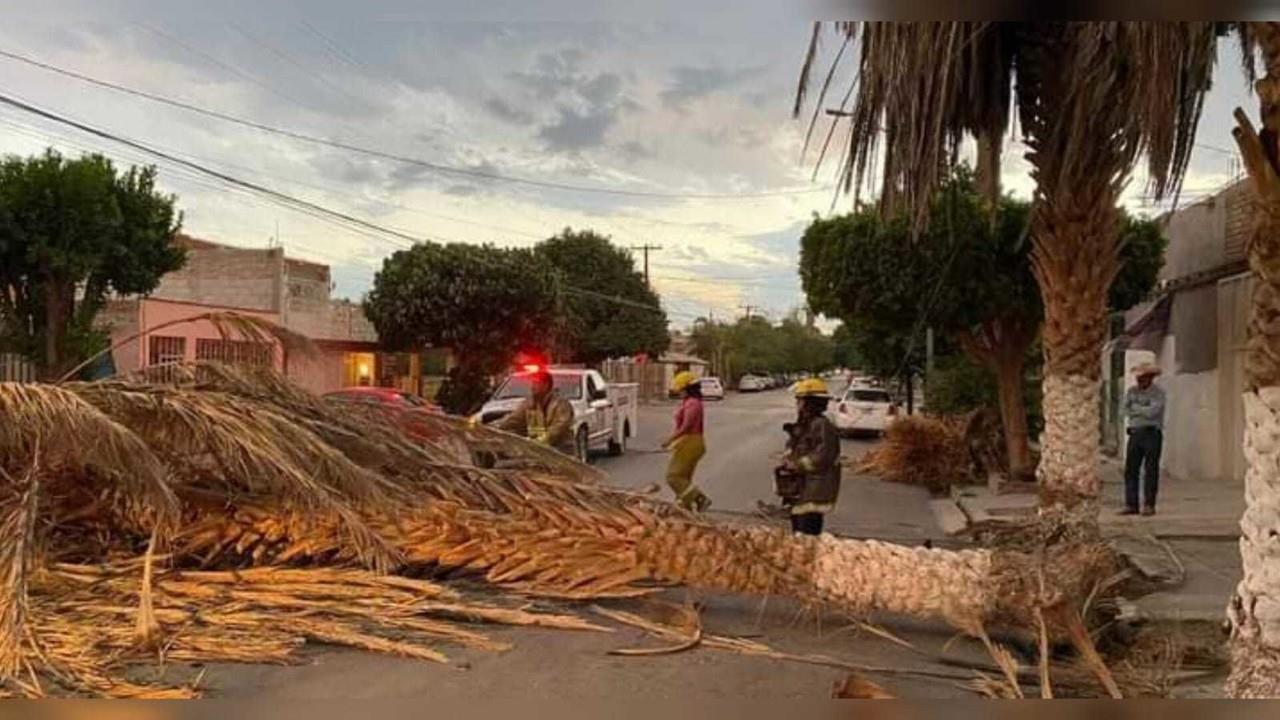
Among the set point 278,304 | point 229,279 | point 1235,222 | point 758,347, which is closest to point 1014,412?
point 1235,222

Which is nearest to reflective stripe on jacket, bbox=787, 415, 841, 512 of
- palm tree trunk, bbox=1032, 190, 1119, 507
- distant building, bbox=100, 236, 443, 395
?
palm tree trunk, bbox=1032, 190, 1119, 507

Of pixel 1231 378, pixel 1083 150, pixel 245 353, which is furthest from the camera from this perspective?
pixel 1231 378

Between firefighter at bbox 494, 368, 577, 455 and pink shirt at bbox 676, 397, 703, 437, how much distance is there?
100 centimetres

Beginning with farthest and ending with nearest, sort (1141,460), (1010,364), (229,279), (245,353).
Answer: (229,279), (1010,364), (1141,460), (245,353)

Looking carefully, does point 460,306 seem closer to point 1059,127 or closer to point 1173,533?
point 1173,533

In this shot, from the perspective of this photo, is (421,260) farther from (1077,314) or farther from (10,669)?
(10,669)

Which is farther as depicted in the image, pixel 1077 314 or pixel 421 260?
pixel 421 260

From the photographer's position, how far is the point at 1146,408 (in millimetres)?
10727

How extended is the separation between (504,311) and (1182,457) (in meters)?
16.4

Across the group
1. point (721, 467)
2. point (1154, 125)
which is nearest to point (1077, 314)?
point (1154, 125)

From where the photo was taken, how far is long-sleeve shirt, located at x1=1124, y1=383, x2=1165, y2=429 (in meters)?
10.7

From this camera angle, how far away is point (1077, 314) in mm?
8305

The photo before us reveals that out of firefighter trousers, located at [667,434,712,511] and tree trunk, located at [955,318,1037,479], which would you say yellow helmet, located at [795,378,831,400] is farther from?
tree trunk, located at [955,318,1037,479]

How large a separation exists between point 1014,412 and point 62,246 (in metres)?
15.3
